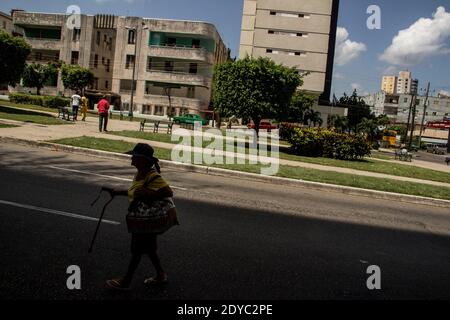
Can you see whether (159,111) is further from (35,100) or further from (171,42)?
(35,100)

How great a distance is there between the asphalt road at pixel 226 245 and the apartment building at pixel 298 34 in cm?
4643

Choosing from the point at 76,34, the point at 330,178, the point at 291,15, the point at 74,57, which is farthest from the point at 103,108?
the point at 76,34

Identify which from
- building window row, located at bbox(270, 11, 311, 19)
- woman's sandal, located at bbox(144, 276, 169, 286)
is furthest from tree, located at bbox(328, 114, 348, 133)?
woman's sandal, located at bbox(144, 276, 169, 286)

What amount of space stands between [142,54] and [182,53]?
237 inches

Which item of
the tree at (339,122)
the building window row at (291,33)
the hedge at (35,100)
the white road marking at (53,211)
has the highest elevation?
the building window row at (291,33)

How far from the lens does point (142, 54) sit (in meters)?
54.4

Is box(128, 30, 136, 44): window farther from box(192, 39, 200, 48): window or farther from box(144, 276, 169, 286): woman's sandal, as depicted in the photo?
box(144, 276, 169, 286): woman's sandal

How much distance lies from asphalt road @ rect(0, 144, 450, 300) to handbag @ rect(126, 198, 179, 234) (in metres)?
0.68

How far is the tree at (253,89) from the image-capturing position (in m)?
20.8

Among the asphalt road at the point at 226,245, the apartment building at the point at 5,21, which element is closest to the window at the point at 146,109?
the asphalt road at the point at 226,245

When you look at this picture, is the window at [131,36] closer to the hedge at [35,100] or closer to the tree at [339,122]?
the hedge at [35,100]

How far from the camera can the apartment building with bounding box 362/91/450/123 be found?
117 metres

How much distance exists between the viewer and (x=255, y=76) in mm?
20891

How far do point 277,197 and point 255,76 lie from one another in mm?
12279
